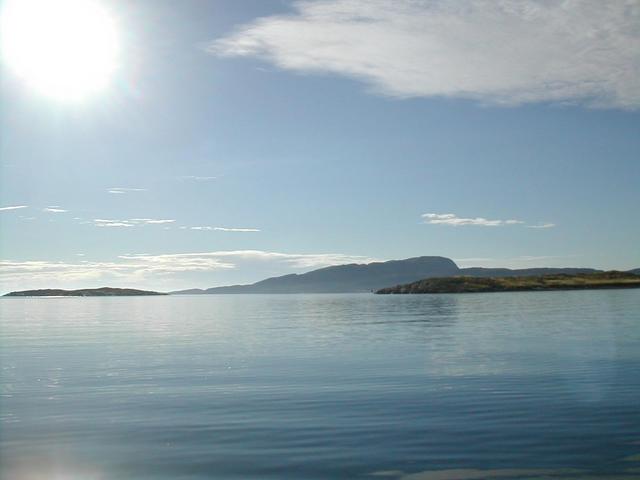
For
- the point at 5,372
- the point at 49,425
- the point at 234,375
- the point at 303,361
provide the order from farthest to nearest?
the point at 303,361 < the point at 5,372 < the point at 234,375 < the point at 49,425

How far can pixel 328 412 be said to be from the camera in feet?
99.8

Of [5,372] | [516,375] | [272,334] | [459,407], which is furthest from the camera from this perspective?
[272,334]

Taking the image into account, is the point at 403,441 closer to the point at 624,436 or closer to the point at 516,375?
the point at 624,436

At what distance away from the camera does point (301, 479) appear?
65.4 ft

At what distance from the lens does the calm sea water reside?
71.0 ft

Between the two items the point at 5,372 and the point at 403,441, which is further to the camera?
the point at 5,372

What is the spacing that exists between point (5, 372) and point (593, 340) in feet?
180

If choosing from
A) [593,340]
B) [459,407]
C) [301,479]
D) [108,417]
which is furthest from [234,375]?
[593,340]

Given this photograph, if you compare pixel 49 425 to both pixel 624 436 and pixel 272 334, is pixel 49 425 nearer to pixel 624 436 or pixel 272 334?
pixel 624 436

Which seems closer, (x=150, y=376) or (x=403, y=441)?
(x=403, y=441)

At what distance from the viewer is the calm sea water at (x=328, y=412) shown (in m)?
21.6

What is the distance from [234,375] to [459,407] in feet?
60.7

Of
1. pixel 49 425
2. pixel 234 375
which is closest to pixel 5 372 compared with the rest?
pixel 234 375

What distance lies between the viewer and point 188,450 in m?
23.9
